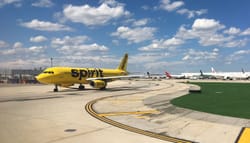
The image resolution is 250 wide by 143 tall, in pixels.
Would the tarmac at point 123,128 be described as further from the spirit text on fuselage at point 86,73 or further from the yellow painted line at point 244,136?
the spirit text on fuselage at point 86,73

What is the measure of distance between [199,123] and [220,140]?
9.65ft

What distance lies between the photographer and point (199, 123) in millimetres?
11875

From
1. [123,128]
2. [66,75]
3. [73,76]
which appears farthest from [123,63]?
[123,128]

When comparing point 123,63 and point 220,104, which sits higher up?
point 123,63

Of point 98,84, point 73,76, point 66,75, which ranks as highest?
point 66,75

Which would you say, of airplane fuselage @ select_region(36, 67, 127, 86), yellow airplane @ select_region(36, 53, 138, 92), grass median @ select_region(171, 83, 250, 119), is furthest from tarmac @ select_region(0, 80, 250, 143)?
yellow airplane @ select_region(36, 53, 138, 92)

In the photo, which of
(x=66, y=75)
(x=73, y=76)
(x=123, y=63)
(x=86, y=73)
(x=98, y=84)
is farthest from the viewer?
(x=123, y=63)

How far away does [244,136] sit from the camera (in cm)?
938

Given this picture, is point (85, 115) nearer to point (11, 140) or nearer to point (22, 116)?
point (22, 116)

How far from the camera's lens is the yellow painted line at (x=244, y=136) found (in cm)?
877

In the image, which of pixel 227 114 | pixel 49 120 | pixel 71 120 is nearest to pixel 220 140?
pixel 227 114

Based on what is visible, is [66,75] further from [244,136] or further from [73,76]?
[244,136]

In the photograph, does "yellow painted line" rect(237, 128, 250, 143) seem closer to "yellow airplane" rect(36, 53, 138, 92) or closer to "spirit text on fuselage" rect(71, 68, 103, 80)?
"yellow airplane" rect(36, 53, 138, 92)

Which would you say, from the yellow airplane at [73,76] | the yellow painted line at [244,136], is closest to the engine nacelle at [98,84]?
the yellow airplane at [73,76]
